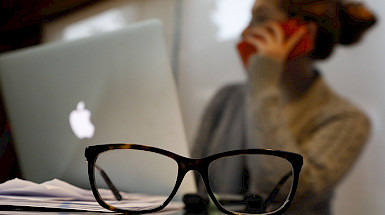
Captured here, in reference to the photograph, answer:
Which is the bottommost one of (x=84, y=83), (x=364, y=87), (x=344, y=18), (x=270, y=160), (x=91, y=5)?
(x=270, y=160)

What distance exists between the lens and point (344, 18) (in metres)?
0.94

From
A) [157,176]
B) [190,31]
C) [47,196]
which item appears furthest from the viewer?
[190,31]

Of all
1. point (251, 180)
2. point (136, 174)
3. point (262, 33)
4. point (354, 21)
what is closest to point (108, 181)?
point (136, 174)

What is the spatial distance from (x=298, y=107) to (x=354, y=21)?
30cm

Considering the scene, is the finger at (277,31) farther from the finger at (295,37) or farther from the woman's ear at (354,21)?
the woman's ear at (354,21)

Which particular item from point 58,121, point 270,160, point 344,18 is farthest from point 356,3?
point 58,121

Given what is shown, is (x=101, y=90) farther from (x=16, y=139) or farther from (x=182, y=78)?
(x=182, y=78)

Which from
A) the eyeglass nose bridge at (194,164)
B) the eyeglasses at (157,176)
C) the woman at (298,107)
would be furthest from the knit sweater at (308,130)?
the eyeglass nose bridge at (194,164)

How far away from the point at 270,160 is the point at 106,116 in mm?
436

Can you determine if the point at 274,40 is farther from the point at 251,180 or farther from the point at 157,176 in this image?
the point at 157,176

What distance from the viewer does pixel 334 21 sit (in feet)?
3.15

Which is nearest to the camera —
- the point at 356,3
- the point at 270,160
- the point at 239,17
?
the point at 270,160

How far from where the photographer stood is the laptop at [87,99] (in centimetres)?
44

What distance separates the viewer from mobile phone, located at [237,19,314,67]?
3.12ft
